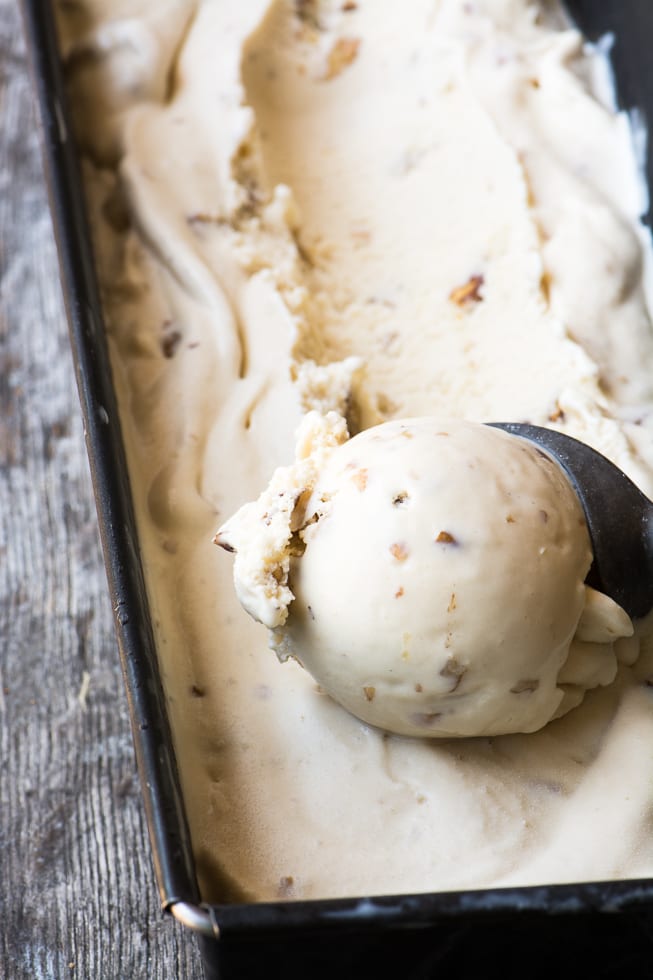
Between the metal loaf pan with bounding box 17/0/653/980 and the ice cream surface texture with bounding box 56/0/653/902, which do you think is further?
the ice cream surface texture with bounding box 56/0/653/902

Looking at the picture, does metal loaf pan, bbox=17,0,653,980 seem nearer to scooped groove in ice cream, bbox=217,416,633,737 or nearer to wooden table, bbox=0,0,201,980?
scooped groove in ice cream, bbox=217,416,633,737

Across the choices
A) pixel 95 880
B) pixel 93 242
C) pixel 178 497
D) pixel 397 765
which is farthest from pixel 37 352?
pixel 397 765

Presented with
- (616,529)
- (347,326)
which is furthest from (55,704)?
(616,529)

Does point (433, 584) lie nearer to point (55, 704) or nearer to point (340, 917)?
point (340, 917)

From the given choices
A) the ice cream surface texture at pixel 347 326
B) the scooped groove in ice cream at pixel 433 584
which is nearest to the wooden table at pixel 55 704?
the ice cream surface texture at pixel 347 326

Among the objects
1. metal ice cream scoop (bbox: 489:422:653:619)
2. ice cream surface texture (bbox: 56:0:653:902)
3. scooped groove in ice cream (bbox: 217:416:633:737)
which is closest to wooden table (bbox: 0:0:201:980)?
ice cream surface texture (bbox: 56:0:653:902)

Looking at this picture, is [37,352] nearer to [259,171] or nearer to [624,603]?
[259,171]
